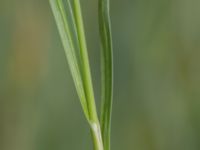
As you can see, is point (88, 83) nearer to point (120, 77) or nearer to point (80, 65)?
point (80, 65)

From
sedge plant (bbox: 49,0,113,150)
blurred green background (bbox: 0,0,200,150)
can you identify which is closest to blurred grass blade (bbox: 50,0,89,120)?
sedge plant (bbox: 49,0,113,150)

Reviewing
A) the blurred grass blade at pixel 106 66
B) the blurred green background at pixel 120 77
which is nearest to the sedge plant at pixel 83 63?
the blurred grass blade at pixel 106 66

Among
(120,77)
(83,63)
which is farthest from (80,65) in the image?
(120,77)

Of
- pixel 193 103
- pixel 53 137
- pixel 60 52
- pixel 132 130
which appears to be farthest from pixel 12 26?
pixel 193 103

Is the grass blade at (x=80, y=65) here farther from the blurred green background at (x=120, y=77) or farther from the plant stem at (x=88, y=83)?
the blurred green background at (x=120, y=77)

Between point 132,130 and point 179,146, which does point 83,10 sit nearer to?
point 132,130
